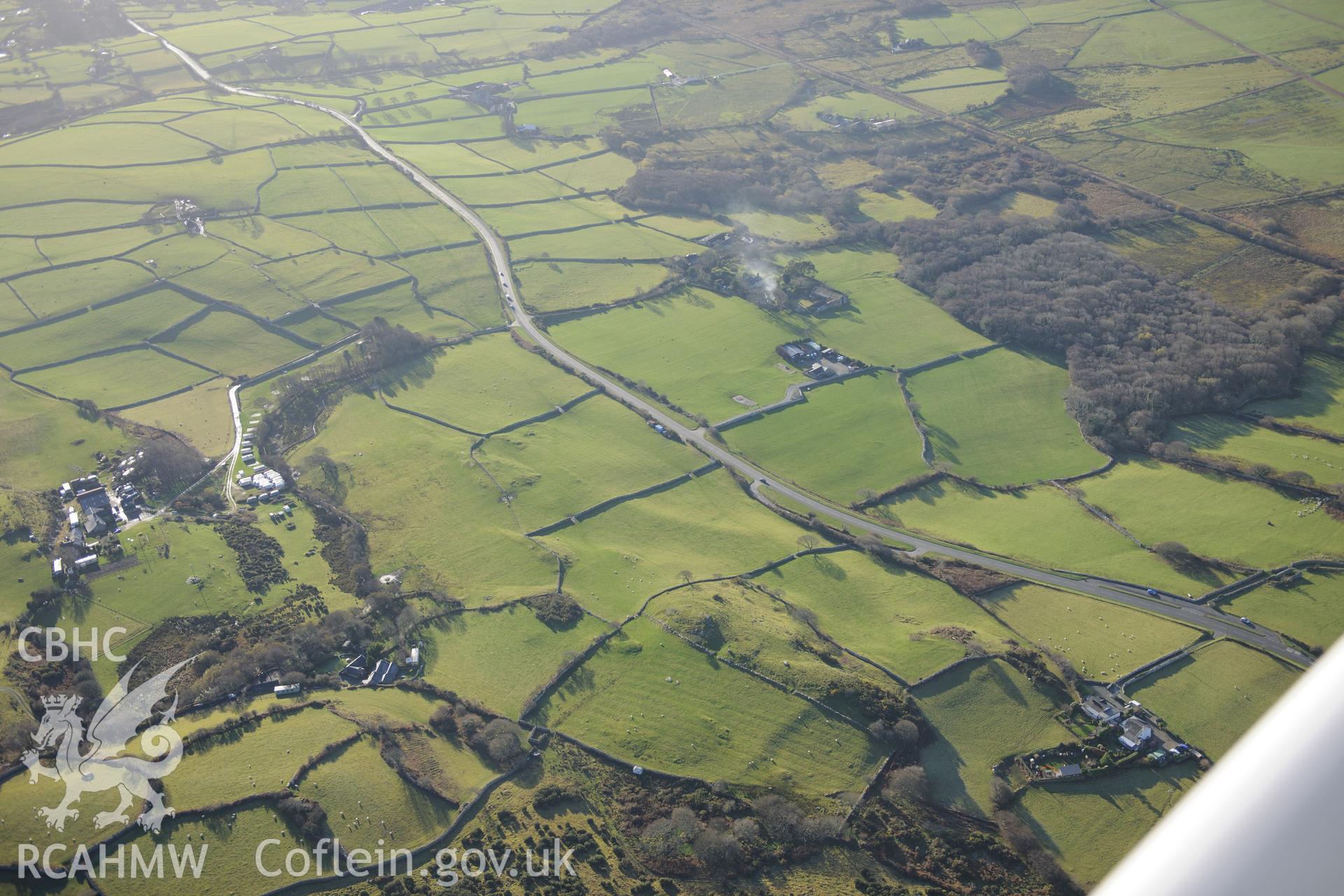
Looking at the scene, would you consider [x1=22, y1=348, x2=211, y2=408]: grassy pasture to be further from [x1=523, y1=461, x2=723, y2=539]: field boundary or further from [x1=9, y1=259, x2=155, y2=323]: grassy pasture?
[x1=523, y1=461, x2=723, y2=539]: field boundary

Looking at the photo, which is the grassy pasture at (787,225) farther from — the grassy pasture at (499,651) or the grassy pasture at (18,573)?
the grassy pasture at (18,573)

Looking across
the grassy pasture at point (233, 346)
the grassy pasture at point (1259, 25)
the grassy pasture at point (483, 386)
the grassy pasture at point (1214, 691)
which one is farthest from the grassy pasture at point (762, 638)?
the grassy pasture at point (1259, 25)

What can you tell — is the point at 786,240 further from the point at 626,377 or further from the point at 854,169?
the point at 626,377

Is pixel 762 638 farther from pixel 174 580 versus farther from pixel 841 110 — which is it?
pixel 841 110

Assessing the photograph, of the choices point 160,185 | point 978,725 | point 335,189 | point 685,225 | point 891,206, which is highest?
point 160,185

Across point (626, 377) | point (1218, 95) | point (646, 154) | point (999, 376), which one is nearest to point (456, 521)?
point (626, 377)

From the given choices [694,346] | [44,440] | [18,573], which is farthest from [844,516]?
[44,440]

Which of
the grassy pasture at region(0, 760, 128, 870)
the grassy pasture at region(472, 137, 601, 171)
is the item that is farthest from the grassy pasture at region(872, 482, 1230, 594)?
the grassy pasture at region(472, 137, 601, 171)
